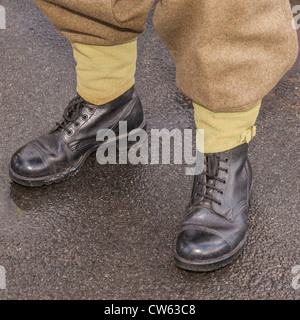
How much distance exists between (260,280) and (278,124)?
72 centimetres

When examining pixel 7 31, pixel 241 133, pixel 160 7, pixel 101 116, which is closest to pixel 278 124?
pixel 241 133

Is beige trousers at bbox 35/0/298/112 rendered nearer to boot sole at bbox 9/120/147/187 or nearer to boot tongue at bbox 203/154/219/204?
boot tongue at bbox 203/154/219/204

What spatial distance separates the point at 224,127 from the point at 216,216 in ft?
0.84

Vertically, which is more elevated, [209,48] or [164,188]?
[209,48]

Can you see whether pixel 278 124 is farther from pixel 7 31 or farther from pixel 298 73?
pixel 7 31

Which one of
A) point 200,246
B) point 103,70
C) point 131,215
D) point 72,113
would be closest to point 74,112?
point 72,113

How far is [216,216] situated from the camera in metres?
1.43

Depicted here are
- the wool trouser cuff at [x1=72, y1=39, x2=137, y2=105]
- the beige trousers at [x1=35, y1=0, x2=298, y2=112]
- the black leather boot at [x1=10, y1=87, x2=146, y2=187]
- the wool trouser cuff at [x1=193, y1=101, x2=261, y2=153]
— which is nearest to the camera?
the beige trousers at [x1=35, y1=0, x2=298, y2=112]

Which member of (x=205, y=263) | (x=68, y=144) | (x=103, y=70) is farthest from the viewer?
(x=68, y=144)

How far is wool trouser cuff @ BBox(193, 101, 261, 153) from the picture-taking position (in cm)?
137

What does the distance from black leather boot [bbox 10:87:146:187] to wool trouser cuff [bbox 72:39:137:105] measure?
3cm

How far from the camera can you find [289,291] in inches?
53.2

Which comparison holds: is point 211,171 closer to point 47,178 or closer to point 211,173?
point 211,173

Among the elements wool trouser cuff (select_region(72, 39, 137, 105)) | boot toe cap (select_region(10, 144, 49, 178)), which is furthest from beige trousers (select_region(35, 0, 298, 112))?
boot toe cap (select_region(10, 144, 49, 178))
